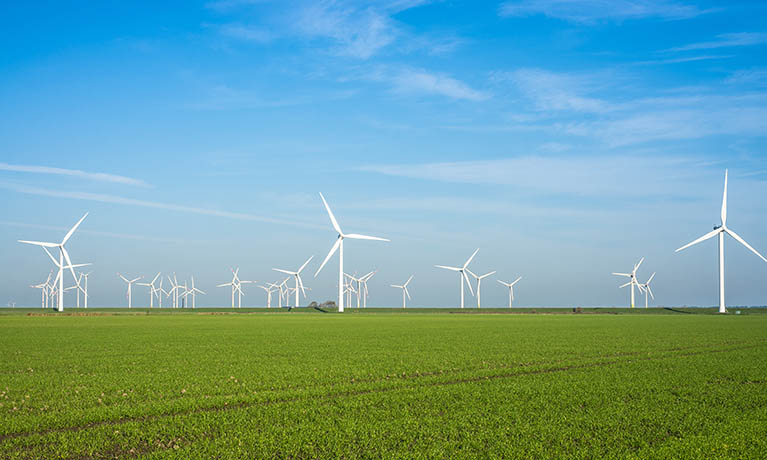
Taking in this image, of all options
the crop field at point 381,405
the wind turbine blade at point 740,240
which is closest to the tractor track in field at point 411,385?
the crop field at point 381,405

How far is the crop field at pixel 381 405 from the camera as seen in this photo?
41.2 ft

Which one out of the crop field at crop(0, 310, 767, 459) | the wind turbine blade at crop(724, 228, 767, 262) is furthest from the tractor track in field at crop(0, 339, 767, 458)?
the wind turbine blade at crop(724, 228, 767, 262)

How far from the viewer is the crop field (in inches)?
495

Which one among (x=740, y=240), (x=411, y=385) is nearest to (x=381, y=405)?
(x=411, y=385)

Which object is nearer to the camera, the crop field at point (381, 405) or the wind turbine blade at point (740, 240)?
the crop field at point (381, 405)

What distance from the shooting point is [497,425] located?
47.6 ft

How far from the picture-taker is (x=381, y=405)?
1714 cm

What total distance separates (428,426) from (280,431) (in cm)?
320

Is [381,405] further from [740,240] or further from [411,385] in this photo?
[740,240]

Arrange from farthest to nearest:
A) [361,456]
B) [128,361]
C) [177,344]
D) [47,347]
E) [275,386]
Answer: [177,344] → [47,347] → [128,361] → [275,386] → [361,456]

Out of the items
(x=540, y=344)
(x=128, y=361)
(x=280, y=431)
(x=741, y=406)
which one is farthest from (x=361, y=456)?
(x=540, y=344)

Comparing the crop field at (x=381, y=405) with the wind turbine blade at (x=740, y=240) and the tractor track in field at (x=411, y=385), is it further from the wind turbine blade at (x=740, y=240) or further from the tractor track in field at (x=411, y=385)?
the wind turbine blade at (x=740, y=240)

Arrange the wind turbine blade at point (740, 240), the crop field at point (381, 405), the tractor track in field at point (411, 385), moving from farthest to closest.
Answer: the wind turbine blade at point (740, 240) → the tractor track in field at point (411, 385) → the crop field at point (381, 405)

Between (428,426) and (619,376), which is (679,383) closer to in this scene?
(619,376)
